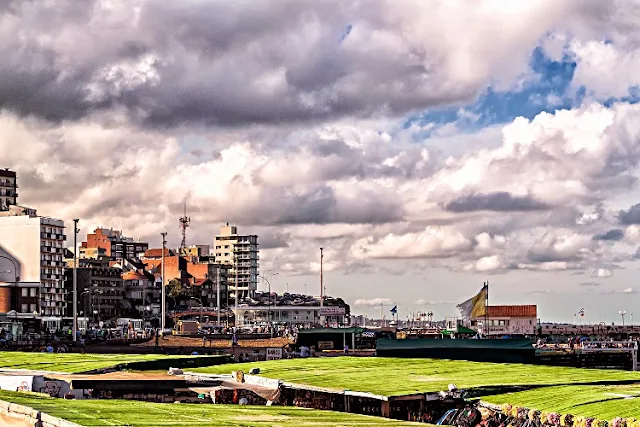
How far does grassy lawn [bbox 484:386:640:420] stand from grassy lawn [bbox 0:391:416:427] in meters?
7.52

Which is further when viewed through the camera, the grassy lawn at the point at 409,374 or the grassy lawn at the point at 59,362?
the grassy lawn at the point at 59,362

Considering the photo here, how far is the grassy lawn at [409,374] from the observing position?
53719mm

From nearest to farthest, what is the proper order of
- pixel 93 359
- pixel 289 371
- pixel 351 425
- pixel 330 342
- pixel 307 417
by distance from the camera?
1. pixel 351 425
2. pixel 307 417
3. pixel 289 371
4. pixel 93 359
5. pixel 330 342

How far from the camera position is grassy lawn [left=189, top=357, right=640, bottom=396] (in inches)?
2115

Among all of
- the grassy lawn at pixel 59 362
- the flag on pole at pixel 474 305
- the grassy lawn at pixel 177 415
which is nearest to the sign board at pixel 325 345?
the flag on pole at pixel 474 305

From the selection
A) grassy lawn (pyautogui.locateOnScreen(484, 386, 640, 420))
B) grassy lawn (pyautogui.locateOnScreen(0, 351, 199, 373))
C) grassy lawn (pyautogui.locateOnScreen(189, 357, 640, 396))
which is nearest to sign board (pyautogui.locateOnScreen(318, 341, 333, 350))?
grassy lawn (pyautogui.locateOnScreen(0, 351, 199, 373))

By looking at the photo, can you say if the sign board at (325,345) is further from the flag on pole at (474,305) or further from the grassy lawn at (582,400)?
the grassy lawn at (582,400)

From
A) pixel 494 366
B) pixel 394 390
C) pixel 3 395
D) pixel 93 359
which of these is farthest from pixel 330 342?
pixel 3 395

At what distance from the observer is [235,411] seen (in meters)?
42.0

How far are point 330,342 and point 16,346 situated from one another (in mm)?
36380

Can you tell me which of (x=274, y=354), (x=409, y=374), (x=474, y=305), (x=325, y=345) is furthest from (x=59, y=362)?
(x=474, y=305)

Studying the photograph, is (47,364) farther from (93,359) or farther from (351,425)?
(351,425)

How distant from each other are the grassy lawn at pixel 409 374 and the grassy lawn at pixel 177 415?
8776mm

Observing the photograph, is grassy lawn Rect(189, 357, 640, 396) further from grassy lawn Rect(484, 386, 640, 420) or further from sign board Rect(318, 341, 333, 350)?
sign board Rect(318, 341, 333, 350)
